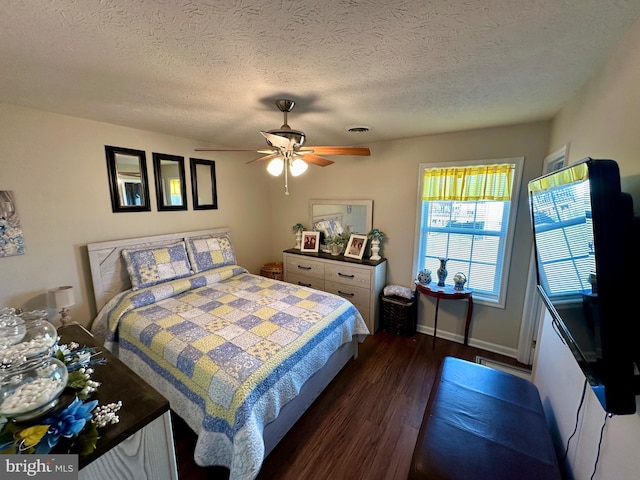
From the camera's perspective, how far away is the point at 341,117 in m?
2.28

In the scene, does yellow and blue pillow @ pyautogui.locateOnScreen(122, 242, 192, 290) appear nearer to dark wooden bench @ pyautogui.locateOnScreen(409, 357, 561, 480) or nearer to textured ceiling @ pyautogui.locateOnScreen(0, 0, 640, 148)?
textured ceiling @ pyautogui.locateOnScreen(0, 0, 640, 148)

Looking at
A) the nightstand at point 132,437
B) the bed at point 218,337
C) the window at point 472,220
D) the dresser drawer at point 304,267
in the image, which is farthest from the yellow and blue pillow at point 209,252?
the window at point 472,220

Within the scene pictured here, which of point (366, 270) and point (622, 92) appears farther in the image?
point (366, 270)

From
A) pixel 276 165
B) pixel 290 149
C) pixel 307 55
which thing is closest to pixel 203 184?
pixel 276 165

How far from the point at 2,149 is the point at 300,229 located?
2.97 metres

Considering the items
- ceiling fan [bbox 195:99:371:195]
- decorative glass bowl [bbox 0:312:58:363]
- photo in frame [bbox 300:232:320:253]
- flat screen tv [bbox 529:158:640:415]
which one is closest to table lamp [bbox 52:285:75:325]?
decorative glass bowl [bbox 0:312:58:363]

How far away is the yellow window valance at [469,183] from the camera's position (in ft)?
8.55

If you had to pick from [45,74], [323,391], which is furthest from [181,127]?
[323,391]

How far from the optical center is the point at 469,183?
2.79m

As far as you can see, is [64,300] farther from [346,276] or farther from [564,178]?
[564,178]

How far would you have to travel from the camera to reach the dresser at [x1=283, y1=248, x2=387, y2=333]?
3.18 metres

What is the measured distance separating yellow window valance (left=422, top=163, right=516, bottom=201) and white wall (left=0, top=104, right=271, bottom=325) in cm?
305

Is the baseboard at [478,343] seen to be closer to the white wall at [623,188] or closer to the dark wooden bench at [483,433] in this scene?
the white wall at [623,188]

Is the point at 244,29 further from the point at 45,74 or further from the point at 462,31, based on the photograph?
the point at 45,74
